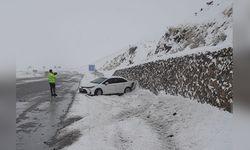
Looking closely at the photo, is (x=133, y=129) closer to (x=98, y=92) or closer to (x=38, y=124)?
(x=38, y=124)

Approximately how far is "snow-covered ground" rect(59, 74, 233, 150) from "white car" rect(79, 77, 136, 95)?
8756 millimetres

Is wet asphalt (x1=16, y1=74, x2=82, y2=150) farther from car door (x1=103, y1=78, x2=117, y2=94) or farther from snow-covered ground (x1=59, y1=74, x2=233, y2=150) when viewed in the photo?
car door (x1=103, y1=78, x2=117, y2=94)

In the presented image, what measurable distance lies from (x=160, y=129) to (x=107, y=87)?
1278cm

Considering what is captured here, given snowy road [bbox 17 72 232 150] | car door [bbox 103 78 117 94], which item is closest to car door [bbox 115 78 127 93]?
car door [bbox 103 78 117 94]

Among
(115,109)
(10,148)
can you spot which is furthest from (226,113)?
(10,148)

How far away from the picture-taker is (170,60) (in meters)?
17.5

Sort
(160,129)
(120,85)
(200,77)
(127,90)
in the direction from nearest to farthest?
(160,129), (200,77), (120,85), (127,90)

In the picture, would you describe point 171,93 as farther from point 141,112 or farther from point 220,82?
point 220,82

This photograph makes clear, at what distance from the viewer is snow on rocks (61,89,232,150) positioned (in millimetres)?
8508

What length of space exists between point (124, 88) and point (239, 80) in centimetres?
1919

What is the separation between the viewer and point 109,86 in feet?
76.6

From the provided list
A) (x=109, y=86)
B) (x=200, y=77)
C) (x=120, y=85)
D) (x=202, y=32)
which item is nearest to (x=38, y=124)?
(x=200, y=77)

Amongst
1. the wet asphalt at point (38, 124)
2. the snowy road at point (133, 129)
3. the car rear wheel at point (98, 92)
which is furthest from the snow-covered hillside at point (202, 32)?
the snowy road at point (133, 129)

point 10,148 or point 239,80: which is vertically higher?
point 239,80
